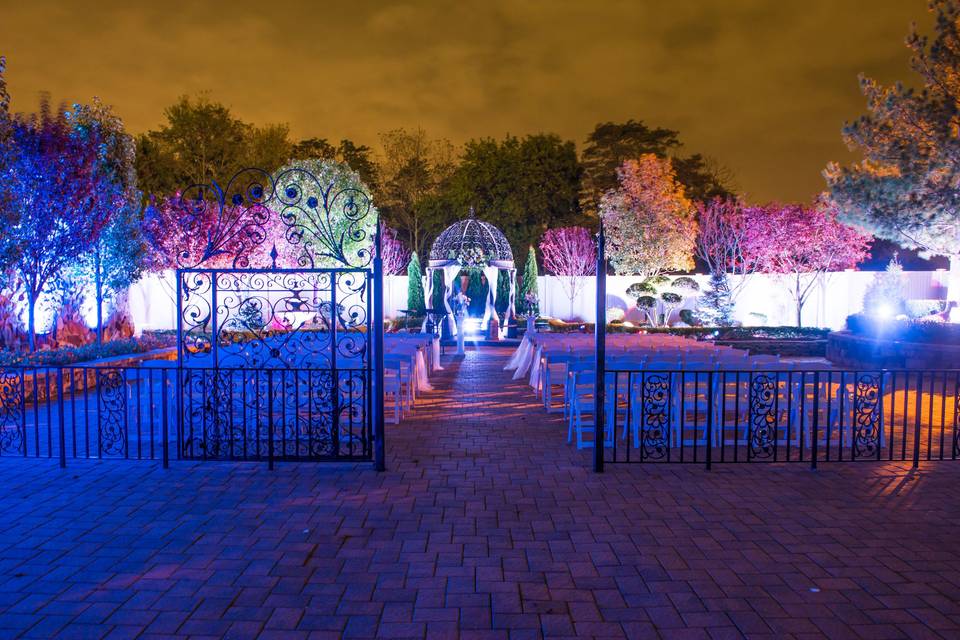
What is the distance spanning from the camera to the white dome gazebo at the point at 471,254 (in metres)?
20.6

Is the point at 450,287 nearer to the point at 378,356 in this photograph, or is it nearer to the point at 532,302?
the point at 532,302

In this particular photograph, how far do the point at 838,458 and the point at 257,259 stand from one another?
68.2 ft

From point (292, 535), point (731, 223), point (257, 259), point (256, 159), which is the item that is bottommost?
point (292, 535)

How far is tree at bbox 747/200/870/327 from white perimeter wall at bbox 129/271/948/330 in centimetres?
50

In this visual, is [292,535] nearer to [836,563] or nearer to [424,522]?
[424,522]

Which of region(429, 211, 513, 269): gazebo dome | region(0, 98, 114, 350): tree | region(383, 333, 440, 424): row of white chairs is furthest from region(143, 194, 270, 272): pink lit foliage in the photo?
region(383, 333, 440, 424): row of white chairs

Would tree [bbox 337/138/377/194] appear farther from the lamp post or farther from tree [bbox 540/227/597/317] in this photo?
the lamp post

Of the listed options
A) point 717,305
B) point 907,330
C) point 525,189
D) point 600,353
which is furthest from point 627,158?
point 600,353

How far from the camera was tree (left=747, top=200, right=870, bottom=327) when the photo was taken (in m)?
24.4

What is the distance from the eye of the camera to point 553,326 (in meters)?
23.7

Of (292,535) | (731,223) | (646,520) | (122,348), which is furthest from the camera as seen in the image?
(731,223)

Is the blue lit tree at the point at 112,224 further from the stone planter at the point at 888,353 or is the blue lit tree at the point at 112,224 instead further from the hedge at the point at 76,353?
the stone planter at the point at 888,353

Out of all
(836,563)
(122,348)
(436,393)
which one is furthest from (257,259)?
(836,563)

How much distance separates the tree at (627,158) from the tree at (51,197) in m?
24.3
